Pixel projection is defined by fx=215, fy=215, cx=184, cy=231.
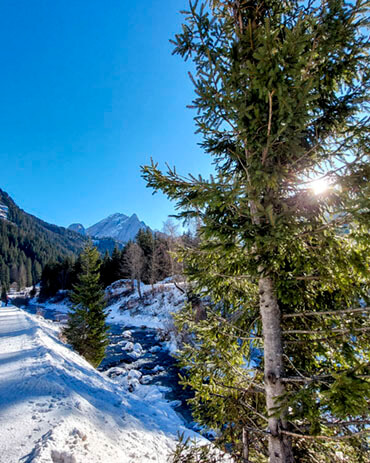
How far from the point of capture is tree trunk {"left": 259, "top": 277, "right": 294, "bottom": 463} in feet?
7.84

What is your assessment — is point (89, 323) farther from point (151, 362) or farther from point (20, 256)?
point (20, 256)

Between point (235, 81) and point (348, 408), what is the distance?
313cm

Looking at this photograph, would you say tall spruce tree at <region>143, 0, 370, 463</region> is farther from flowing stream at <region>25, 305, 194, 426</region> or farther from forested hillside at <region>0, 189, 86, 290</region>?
forested hillside at <region>0, 189, 86, 290</region>

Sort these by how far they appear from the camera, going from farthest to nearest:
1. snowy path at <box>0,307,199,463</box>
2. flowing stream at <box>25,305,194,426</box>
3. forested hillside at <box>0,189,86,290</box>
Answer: forested hillside at <box>0,189,86,290</box> → flowing stream at <box>25,305,194,426</box> → snowy path at <box>0,307,199,463</box>

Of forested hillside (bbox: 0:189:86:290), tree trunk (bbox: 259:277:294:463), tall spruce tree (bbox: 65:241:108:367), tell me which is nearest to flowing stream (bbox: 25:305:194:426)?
tall spruce tree (bbox: 65:241:108:367)

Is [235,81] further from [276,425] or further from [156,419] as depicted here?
[156,419]

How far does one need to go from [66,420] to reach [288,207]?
16.4 ft

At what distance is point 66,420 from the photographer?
3717 millimetres

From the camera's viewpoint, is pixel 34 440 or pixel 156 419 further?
pixel 156 419

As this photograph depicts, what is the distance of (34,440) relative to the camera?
10.0 ft

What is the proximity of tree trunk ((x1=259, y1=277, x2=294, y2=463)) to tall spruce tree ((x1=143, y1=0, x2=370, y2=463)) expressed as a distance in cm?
1

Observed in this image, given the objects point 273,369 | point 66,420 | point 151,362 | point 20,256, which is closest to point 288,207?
point 273,369

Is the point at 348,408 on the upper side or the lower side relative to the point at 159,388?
upper

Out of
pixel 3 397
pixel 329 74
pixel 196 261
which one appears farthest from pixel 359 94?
pixel 3 397
